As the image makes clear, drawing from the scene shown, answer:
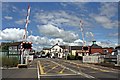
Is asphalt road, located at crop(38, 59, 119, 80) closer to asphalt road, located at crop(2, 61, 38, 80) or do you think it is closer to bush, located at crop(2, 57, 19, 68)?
asphalt road, located at crop(2, 61, 38, 80)

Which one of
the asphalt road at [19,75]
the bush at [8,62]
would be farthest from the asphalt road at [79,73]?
the bush at [8,62]

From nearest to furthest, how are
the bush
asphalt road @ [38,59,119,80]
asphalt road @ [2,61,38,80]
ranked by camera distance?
asphalt road @ [2,61,38,80], asphalt road @ [38,59,119,80], the bush

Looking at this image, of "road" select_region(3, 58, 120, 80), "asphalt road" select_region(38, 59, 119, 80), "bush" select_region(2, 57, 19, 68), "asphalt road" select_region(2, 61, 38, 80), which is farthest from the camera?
"bush" select_region(2, 57, 19, 68)

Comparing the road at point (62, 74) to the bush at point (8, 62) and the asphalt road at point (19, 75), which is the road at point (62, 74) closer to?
the asphalt road at point (19, 75)

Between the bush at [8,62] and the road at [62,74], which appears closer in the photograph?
the road at [62,74]

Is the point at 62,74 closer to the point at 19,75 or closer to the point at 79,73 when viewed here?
the point at 79,73

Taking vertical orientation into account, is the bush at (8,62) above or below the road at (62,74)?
above

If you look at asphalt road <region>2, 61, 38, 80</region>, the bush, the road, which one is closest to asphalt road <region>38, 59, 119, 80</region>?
the road

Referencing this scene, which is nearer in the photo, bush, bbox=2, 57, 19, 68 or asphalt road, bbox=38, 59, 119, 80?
asphalt road, bbox=38, 59, 119, 80

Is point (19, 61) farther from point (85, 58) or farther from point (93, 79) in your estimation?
point (93, 79)

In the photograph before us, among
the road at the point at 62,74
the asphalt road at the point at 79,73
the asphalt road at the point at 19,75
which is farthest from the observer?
the asphalt road at the point at 79,73

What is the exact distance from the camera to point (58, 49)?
6949 inches

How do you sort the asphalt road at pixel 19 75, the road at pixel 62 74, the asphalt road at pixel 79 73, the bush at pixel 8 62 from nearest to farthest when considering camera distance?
the asphalt road at pixel 19 75 < the road at pixel 62 74 < the asphalt road at pixel 79 73 < the bush at pixel 8 62

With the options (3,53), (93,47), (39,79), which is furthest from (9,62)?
(93,47)
